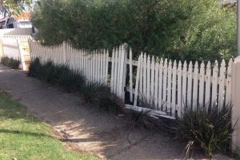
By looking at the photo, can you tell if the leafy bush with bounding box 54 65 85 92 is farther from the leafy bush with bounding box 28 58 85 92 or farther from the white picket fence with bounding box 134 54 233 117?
the white picket fence with bounding box 134 54 233 117

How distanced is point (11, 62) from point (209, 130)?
430 inches

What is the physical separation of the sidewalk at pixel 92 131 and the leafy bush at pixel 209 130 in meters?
0.17

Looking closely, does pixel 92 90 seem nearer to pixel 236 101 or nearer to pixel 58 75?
pixel 58 75

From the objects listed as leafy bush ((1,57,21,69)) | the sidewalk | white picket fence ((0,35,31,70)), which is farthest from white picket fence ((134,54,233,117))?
leafy bush ((1,57,21,69))

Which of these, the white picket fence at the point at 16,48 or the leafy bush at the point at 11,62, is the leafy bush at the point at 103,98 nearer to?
the white picket fence at the point at 16,48

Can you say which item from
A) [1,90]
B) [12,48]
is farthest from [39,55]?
[12,48]

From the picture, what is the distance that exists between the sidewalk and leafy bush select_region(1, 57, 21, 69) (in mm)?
4991

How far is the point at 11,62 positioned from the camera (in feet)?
46.5

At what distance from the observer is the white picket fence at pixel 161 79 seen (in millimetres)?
5363

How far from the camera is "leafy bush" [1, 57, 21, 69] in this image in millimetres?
13859

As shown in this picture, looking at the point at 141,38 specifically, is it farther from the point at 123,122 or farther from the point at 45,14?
the point at 45,14

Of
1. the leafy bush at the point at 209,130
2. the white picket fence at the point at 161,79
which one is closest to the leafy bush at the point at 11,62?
the white picket fence at the point at 161,79

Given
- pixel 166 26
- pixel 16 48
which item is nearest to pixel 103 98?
pixel 166 26

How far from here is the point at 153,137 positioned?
571 cm
